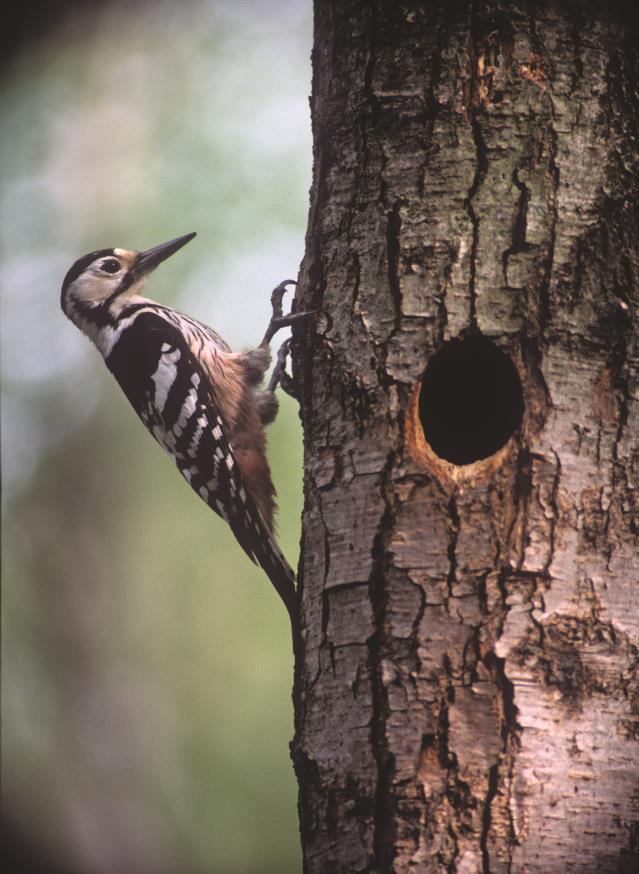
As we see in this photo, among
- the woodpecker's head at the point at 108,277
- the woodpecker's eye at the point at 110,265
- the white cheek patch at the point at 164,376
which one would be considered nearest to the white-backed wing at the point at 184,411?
the white cheek patch at the point at 164,376

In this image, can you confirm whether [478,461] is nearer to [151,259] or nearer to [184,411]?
[184,411]

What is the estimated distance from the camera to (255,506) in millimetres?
4316

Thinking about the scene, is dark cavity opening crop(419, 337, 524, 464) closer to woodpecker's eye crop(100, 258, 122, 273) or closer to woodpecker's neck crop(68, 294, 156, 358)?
woodpecker's neck crop(68, 294, 156, 358)

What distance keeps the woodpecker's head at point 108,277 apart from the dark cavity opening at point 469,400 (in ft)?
9.46

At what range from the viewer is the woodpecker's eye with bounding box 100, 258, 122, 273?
17.1ft

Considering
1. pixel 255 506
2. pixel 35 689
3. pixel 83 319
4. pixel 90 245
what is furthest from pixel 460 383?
pixel 35 689

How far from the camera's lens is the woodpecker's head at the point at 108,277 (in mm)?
5207

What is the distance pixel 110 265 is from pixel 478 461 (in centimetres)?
342

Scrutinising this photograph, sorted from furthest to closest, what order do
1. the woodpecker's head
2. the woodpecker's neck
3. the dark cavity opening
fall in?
the woodpecker's head
the woodpecker's neck
the dark cavity opening

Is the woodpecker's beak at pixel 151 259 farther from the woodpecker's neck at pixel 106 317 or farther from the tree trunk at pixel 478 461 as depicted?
the tree trunk at pixel 478 461

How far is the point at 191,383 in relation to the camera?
4.58 m

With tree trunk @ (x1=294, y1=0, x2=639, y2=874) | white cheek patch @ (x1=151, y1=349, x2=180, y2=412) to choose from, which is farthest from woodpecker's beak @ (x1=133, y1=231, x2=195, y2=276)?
tree trunk @ (x1=294, y1=0, x2=639, y2=874)

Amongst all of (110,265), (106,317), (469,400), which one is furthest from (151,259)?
(469,400)

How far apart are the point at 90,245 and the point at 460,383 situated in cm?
653
